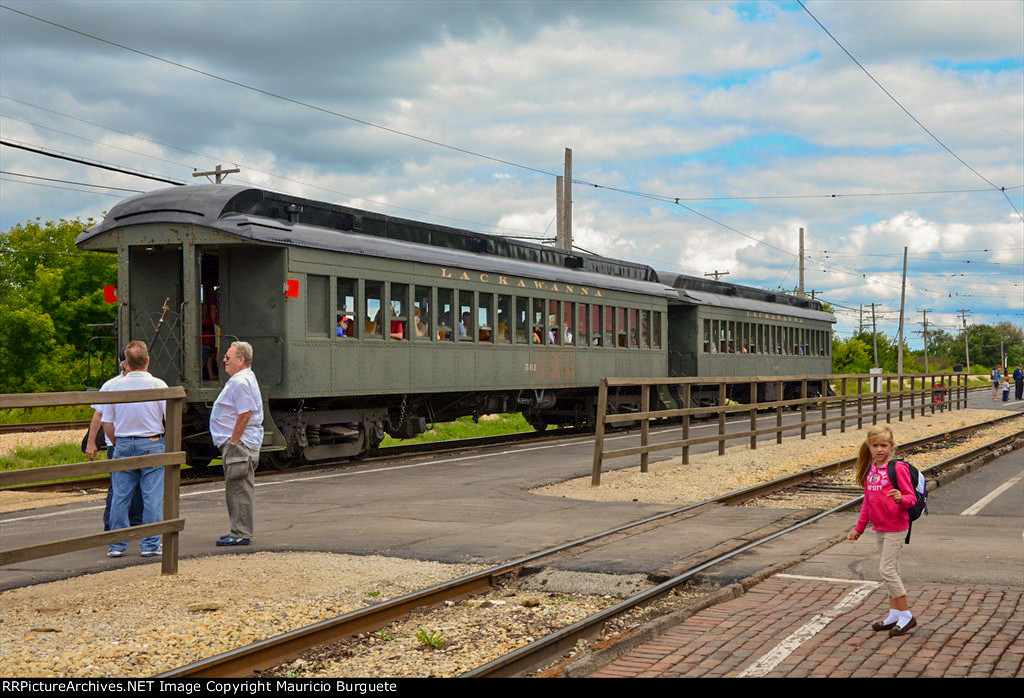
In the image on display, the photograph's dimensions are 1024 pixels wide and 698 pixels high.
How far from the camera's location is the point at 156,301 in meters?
15.5

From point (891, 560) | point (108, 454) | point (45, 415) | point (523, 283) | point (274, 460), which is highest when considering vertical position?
point (523, 283)

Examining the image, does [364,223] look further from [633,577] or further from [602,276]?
[633,577]

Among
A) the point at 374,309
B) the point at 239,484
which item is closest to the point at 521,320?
the point at 374,309

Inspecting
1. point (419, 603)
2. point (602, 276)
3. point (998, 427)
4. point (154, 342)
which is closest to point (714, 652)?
point (419, 603)

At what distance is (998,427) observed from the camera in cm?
2909

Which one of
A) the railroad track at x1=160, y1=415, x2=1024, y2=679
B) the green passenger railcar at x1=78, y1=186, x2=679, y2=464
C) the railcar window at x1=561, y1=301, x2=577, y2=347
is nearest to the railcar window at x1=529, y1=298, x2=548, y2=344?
the green passenger railcar at x1=78, y1=186, x2=679, y2=464

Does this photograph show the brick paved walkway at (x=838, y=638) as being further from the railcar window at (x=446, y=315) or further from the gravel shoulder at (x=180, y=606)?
the railcar window at (x=446, y=315)

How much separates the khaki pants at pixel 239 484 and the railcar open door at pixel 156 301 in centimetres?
638

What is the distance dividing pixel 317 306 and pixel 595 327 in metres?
9.37

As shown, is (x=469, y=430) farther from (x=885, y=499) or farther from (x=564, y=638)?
(x=564, y=638)

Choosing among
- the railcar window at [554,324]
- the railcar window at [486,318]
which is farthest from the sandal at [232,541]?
the railcar window at [554,324]

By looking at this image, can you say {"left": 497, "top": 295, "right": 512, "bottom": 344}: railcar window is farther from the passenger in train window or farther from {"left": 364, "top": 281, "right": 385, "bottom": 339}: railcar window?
{"left": 364, "top": 281, "right": 385, "bottom": 339}: railcar window

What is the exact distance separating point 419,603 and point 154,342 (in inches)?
372

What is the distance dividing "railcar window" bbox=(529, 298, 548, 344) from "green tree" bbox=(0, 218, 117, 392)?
68.1 ft
